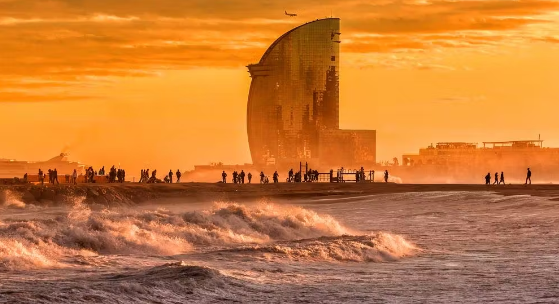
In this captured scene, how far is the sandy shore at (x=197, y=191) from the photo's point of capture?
6838cm

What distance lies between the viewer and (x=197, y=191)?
79.4 metres

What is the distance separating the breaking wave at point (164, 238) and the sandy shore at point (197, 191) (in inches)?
1155

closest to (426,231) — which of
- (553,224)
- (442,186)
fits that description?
(553,224)

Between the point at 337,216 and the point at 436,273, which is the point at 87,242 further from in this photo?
the point at 337,216

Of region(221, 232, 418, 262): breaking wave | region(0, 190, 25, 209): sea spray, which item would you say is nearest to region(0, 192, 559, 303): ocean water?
region(221, 232, 418, 262): breaking wave

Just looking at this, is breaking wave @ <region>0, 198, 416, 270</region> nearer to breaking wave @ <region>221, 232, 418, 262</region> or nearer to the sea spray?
breaking wave @ <region>221, 232, 418, 262</region>

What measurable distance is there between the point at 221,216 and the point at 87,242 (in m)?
11.4

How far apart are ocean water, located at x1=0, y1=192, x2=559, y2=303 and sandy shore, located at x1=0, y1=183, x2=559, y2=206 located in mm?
27073

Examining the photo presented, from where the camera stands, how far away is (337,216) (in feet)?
177

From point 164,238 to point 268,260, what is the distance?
5.79 meters

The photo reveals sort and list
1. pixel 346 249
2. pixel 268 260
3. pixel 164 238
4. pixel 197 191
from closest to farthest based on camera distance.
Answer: pixel 268 260 → pixel 346 249 → pixel 164 238 → pixel 197 191

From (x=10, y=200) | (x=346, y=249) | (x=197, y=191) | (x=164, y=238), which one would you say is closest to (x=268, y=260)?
(x=346, y=249)

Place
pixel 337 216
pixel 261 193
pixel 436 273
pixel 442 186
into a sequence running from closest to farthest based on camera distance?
pixel 436 273, pixel 337 216, pixel 261 193, pixel 442 186

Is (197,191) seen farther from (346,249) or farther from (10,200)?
(346,249)
